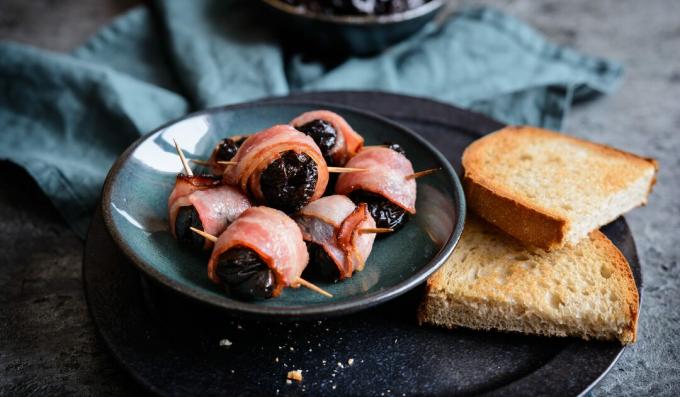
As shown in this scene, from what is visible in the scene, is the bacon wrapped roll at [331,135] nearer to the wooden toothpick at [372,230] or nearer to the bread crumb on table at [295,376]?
the wooden toothpick at [372,230]

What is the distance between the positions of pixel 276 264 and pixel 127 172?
2.20ft

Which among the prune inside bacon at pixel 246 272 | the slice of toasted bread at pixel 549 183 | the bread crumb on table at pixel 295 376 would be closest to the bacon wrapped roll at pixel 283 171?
the prune inside bacon at pixel 246 272

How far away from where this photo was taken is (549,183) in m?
2.30

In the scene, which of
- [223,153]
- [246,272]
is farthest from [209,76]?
[246,272]

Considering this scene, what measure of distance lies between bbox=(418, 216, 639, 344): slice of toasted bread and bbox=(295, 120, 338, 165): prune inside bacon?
0.52m

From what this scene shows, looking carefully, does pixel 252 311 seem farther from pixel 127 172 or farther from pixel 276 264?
pixel 127 172

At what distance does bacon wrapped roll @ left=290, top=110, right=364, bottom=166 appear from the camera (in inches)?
81.4

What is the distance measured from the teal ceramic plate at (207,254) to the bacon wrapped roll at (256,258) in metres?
0.05

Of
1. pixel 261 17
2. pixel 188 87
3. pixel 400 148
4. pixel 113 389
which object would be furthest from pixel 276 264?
pixel 261 17

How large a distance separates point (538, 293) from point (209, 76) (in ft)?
6.42

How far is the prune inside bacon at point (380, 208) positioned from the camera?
6.44 feet

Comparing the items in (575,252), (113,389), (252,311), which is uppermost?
(252,311)

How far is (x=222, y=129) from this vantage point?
2.36 metres

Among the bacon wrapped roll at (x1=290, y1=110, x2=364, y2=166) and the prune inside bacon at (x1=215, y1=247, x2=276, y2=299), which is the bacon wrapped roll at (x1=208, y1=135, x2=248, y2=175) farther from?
the prune inside bacon at (x1=215, y1=247, x2=276, y2=299)
